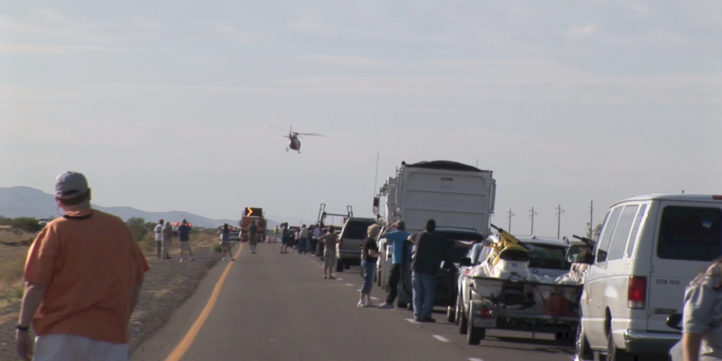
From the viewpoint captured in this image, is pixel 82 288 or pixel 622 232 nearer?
pixel 82 288

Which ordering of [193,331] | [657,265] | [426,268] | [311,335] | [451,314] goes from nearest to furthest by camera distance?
1. [657,265]
2. [311,335]
3. [193,331]
4. [426,268]
5. [451,314]

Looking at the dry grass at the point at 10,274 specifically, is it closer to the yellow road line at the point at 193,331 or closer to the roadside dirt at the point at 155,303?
the roadside dirt at the point at 155,303

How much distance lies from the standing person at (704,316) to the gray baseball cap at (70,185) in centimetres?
376

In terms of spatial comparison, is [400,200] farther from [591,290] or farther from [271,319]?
[591,290]

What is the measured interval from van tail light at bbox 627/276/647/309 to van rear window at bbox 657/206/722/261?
11.7 inches

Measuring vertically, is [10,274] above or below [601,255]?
below

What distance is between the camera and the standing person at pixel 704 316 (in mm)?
7035

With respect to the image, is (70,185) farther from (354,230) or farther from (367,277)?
(354,230)

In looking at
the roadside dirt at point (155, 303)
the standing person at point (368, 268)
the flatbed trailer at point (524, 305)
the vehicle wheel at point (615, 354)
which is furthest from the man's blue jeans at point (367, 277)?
the vehicle wheel at point (615, 354)

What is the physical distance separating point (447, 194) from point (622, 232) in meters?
20.4

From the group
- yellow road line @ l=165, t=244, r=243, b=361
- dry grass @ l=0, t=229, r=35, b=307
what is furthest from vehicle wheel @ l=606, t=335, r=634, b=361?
dry grass @ l=0, t=229, r=35, b=307

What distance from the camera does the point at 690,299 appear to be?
23.4ft

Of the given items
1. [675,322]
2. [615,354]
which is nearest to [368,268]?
[615,354]

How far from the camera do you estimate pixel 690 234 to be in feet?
37.6
